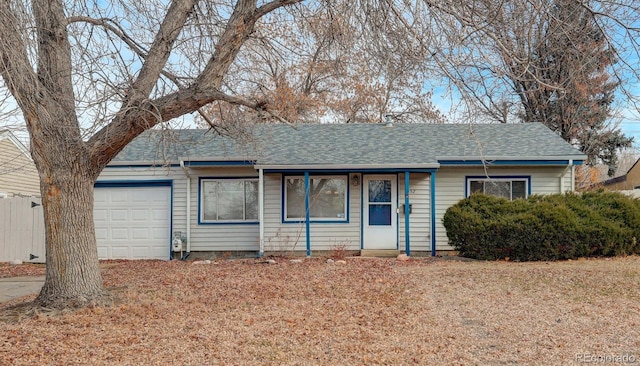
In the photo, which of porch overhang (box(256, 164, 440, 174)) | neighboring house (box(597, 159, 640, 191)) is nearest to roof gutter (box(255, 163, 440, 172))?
porch overhang (box(256, 164, 440, 174))

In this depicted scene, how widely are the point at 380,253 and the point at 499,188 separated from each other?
11.8ft

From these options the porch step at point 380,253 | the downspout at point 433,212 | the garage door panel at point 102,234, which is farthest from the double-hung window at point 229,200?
the downspout at point 433,212

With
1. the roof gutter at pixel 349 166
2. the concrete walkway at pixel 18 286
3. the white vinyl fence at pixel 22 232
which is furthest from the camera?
the white vinyl fence at pixel 22 232

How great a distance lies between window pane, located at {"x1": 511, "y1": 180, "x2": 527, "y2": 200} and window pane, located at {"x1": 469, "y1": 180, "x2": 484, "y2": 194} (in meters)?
0.82

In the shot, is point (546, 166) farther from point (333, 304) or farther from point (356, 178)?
point (333, 304)

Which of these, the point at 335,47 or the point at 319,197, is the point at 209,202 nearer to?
the point at 319,197

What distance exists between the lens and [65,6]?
751 cm

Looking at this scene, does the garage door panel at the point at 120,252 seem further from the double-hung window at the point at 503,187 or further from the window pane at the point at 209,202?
the double-hung window at the point at 503,187

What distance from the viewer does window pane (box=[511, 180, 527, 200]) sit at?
13.5 m

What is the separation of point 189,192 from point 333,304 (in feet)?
24.4

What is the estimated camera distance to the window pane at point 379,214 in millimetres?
13359

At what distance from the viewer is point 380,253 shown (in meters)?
13.1

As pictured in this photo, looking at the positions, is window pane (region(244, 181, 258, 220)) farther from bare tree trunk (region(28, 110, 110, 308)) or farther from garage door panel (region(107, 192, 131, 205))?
bare tree trunk (region(28, 110, 110, 308))

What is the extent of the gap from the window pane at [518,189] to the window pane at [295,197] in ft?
18.1
